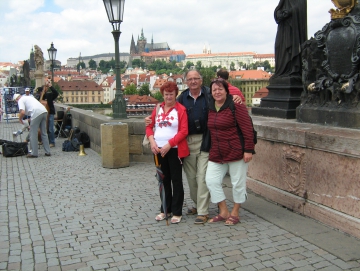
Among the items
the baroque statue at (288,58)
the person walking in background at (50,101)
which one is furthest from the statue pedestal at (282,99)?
the person walking in background at (50,101)

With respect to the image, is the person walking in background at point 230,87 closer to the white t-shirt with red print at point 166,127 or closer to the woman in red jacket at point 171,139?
the woman in red jacket at point 171,139

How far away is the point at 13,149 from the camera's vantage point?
10.5 m

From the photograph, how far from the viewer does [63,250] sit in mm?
4266

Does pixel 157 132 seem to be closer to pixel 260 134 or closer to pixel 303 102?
pixel 260 134

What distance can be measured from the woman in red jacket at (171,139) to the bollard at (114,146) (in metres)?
3.64

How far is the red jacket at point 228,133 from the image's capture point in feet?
15.5

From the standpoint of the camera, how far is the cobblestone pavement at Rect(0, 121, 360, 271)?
390 centimetres

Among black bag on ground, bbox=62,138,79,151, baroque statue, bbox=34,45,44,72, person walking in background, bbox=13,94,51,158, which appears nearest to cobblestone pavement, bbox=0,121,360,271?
person walking in background, bbox=13,94,51,158

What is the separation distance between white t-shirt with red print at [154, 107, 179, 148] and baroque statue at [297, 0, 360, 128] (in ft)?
6.48

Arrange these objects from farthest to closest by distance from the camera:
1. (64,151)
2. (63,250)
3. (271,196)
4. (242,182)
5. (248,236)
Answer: (64,151), (271,196), (242,182), (248,236), (63,250)

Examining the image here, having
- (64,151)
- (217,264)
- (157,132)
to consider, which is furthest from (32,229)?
(64,151)

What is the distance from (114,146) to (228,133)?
4.36 m

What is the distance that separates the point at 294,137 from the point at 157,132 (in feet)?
5.21

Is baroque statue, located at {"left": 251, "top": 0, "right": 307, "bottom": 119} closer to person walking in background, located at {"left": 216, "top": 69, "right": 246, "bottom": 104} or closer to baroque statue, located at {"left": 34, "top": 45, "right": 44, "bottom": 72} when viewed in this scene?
person walking in background, located at {"left": 216, "top": 69, "right": 246, "bottom": 104}
